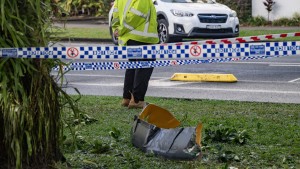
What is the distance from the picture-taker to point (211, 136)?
8289 mm

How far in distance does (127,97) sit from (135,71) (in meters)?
0.38

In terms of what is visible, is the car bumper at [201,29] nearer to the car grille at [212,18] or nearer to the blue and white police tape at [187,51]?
the car grille at [212,18]

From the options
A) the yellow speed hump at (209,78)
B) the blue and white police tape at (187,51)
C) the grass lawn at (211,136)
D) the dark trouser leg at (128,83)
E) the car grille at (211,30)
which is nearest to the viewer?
the grass lawn at (211,136)

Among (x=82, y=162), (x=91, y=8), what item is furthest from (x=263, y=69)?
(x=91, y=8)

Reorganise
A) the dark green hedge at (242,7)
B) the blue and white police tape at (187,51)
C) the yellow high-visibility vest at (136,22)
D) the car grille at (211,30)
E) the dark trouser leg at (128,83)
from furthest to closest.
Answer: the dark green hedge at (242,7) < the car grille at (211,30) < the dark trouser leg at (128,83) < the yellow high-visibility vest at (136,22) < the blue and white police tape at (187,51)

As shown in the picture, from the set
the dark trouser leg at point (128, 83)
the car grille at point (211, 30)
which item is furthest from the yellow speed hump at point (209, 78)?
the car grille at point (211, 30)

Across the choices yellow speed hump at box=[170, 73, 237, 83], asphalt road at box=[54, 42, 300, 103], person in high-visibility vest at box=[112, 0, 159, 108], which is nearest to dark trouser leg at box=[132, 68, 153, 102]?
person in high-visibility vest at box=[112, 0, 159, 108]

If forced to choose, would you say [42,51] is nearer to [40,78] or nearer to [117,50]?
[40,78]

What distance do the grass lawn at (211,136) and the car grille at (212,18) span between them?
457 inches

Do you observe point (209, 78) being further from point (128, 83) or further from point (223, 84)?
point (128, 83)

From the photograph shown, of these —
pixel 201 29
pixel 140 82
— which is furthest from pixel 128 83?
pixel 201 29

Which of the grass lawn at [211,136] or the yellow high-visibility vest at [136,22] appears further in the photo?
the yellow high-visibility vest at [136,22]

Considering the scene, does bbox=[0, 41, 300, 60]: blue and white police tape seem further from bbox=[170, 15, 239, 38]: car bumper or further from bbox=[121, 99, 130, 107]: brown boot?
bbox=[170, 15, 239, 38]: car bumper

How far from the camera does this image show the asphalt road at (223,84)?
1289 centimetres
